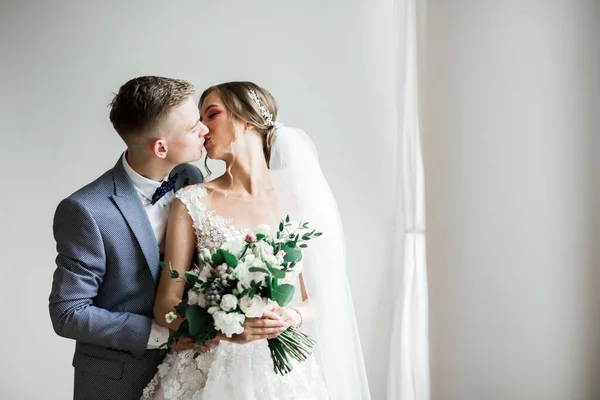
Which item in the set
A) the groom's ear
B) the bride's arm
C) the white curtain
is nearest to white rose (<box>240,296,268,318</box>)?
the bride's arm

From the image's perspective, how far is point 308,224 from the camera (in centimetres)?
237

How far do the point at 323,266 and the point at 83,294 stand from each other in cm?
84

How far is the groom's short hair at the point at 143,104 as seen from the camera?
7.64 ft

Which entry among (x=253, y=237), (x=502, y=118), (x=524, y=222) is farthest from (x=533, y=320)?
(x=253, y=237)

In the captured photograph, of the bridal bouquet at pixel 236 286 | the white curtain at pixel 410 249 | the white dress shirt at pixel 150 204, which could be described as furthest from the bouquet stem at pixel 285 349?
the white curtain at pixel 410 249

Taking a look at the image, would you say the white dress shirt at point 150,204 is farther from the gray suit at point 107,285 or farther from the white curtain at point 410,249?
the white curtain at point 410,249

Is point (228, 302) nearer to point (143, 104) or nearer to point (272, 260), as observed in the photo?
point (272, 260)

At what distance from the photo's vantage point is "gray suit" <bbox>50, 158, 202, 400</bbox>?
7.33 feet

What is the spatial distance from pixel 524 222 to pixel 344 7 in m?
1.54

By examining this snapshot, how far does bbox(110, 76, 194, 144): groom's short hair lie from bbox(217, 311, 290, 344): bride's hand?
2.59 feet

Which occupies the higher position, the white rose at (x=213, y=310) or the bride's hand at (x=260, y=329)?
the white rose at (x=213, y=310)

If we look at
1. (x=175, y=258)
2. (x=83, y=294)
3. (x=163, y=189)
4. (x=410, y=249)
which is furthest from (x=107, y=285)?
(x=410, y=249)

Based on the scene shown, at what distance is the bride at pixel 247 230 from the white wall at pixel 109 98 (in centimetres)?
103

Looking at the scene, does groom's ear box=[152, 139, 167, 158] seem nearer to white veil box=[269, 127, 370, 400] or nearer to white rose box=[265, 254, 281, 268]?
white veil box=[269, 127, 370, 400]
